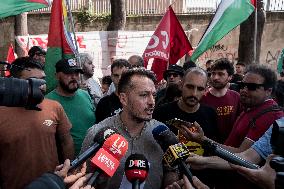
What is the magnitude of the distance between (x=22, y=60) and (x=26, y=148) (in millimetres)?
1006

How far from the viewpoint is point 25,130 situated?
3.44 meters

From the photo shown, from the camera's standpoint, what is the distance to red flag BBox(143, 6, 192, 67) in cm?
668

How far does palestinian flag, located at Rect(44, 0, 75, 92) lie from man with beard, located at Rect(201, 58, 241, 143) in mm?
1939

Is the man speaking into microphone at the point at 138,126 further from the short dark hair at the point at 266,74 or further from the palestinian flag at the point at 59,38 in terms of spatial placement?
the palestinian flag at the point at 59,38

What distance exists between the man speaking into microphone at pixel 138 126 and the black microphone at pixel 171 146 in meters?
0.13

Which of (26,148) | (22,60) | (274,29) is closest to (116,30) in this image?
(274,29)

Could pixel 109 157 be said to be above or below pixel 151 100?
below

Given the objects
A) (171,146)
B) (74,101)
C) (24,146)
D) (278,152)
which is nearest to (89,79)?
(74,101)

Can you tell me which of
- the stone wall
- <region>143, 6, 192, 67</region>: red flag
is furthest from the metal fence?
<region>143, 6, 192, 67</region>: red flag

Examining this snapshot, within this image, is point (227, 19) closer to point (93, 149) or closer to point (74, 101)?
point (74, 101)

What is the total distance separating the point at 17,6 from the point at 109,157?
3223mm

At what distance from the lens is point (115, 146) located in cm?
249

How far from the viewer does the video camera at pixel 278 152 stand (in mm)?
1851

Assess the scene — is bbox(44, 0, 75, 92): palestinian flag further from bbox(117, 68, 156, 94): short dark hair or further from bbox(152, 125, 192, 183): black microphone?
bbox(152, 125, 192, 183): black microphone
